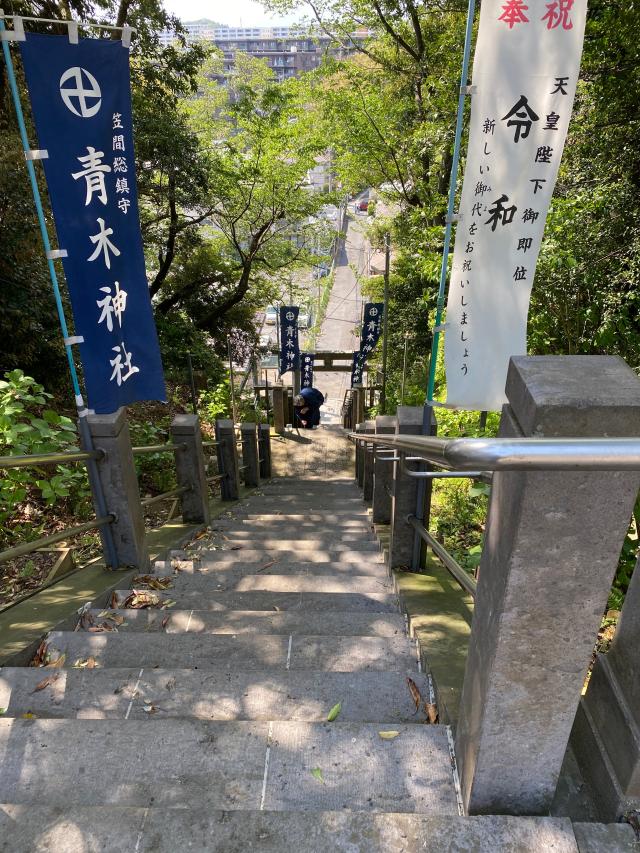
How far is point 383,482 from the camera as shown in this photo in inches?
193

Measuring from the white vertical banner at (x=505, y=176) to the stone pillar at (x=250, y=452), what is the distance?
217 inches

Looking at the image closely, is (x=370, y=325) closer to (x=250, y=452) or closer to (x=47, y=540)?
(x=250, y=452)

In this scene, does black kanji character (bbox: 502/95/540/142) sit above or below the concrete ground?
above

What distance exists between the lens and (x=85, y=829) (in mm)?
1366

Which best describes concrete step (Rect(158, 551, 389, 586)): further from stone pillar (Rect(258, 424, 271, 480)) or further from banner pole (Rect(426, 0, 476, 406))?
stone pillar (Rect(258, 424, 271, 480))

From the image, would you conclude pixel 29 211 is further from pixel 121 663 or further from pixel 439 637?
pixel 439 637

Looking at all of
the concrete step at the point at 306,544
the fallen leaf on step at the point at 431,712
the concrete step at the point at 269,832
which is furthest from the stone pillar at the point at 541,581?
the concrete step at the point at 306,544

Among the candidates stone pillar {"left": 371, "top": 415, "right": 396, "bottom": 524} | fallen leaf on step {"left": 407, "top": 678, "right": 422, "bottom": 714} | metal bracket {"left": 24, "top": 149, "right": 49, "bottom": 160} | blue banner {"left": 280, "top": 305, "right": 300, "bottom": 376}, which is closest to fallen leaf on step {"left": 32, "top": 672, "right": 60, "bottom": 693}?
fallen leaf on step {"left": 407, "top": 678, "right": 422, "bottom": 714}

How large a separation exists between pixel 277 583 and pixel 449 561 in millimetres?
1542

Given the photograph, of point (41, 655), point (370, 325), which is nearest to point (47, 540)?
point (41, 655)

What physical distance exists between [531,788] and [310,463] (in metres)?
11.3

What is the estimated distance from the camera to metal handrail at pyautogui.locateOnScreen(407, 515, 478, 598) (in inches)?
79.6

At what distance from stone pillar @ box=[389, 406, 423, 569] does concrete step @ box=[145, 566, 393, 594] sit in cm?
20

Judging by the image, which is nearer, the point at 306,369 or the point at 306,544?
the point at 306,544
